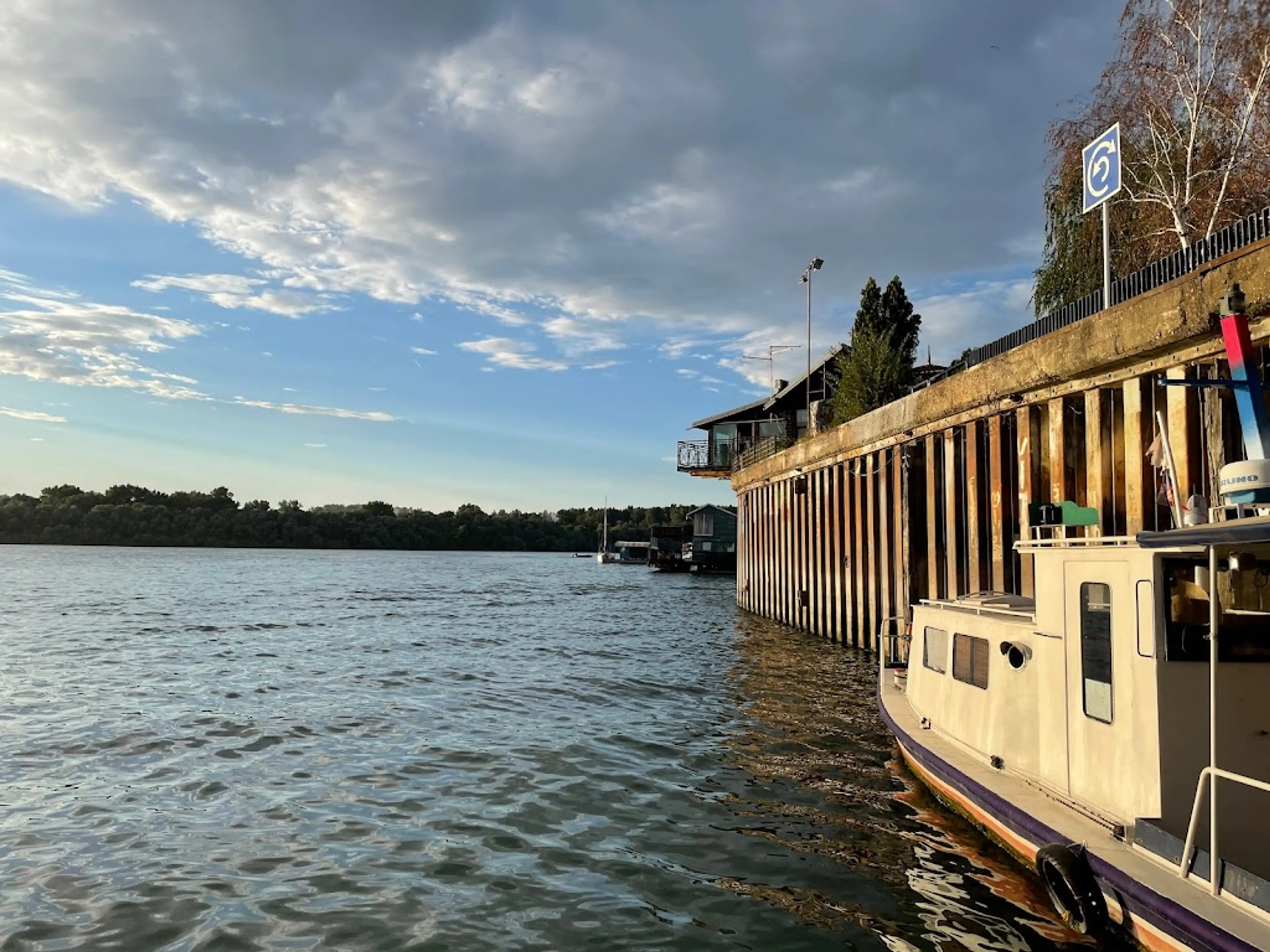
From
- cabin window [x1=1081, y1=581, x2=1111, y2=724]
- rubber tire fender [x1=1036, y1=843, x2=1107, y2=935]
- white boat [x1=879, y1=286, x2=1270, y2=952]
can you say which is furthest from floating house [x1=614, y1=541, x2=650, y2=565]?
rubber tire fender [x1=1036, y1=843, x2=1107, y2=935]

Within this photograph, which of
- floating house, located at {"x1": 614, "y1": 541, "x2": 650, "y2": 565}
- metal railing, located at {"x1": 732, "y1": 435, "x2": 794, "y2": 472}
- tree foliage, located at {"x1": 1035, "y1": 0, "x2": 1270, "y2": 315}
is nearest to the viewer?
tree foliage, located at {"x1": 1035, "y1": 0, "x2": 1270, "y2": 315}

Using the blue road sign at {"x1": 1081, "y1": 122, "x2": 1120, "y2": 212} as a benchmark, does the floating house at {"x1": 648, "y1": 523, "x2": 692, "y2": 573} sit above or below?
below

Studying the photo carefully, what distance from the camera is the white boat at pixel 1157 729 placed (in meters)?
5.89

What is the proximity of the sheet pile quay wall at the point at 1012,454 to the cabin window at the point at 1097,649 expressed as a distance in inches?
121

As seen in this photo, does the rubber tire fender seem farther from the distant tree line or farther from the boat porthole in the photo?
the distant tree line

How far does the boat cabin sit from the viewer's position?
6293mm

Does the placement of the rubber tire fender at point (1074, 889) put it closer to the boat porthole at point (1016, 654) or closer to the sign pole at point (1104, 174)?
the boat porthole at point (1016, 654)

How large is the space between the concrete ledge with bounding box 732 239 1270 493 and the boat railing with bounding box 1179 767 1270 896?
608cm

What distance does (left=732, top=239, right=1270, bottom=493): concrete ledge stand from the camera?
10164 millimetres

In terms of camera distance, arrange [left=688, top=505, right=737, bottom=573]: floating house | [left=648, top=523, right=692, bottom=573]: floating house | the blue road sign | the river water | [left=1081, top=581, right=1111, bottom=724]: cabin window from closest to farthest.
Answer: [left=1081, top=581, right=1111, bottom=724]: cabin window → the river water → the blue road sign → [left=688, top=505, right=737, bottom=573]: floating house → [left=648, top=523, right=692, bottom=573]: floating house

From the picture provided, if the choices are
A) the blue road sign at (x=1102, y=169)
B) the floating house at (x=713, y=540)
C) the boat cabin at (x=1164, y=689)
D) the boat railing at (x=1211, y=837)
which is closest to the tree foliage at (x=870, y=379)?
the blue road sign at (x=1102, y=169)

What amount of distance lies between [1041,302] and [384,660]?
24739 millimetres

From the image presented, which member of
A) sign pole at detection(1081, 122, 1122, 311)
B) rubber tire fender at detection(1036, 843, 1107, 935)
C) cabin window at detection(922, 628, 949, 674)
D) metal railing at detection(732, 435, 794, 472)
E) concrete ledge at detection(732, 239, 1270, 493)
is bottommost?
rubber tire fender at detection(1036, 843, 1107, 935)

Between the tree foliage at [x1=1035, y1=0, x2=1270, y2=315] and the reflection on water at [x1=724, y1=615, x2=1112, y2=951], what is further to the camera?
the tree foliage at [x1=1035, y1=0, x2=1270, y2=315]
